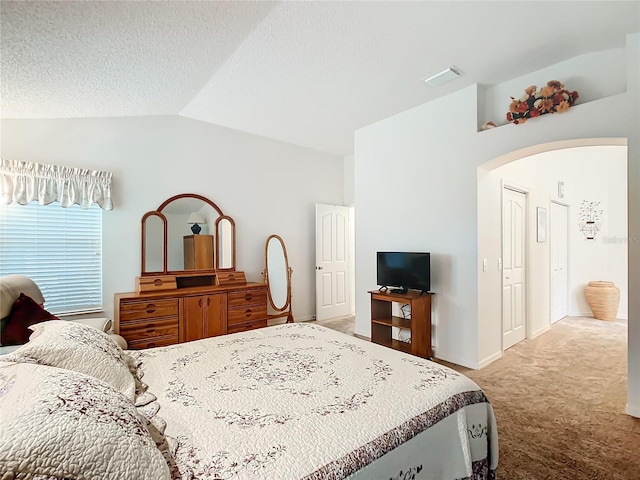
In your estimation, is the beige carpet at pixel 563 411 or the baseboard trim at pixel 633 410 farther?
the baseboard trim at pixel 633 410

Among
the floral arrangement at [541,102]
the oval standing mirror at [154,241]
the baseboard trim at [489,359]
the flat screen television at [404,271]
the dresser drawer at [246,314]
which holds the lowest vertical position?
the baseboard trim at [489,359]

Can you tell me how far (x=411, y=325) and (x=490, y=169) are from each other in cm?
182

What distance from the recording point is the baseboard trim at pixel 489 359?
321 cm

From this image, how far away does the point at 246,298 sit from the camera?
160 inches

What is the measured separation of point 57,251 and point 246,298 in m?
2.01

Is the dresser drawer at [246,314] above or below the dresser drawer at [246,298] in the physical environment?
below

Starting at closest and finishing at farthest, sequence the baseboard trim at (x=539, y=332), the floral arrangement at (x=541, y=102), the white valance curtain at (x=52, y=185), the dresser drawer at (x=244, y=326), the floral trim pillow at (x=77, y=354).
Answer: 1. the floral trim pillow at (x=77, y=354)
2. the floral arrangement at (x=541, y=102)
3. the white valance curtain at (x=52, y=185)
4. the dresser drawer at (x=244, y=326)
5. the baseboard trim at (x=539, y=332)

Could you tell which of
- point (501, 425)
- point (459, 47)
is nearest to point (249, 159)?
point (459, 47)

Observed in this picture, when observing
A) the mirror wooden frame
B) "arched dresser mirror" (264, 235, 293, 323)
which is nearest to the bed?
the mirror wooden frame

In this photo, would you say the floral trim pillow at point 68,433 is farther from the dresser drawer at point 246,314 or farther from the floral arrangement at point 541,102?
the floral arrangement at point 541,102

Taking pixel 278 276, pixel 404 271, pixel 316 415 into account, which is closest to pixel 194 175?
pixel 278 276

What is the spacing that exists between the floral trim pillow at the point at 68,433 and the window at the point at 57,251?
9.04ft

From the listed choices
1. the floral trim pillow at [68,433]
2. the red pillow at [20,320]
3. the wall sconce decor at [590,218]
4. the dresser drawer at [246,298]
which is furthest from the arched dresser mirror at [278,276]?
the wall sconce decor at [590,218]

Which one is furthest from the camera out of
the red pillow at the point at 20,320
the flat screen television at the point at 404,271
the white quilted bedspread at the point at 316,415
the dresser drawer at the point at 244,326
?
the dresser drawer at the point at 244,326
